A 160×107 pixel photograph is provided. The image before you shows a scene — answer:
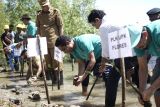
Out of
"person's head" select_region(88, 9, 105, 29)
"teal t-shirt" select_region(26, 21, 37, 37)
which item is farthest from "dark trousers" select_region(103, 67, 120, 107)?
"teal t-shirt" select_region(26, 21, 37, 37)

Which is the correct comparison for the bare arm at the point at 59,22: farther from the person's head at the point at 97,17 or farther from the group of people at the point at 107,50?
the person's head at the point at 97,17

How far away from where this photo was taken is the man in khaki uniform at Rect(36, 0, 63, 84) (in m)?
11.1

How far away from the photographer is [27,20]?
12.4 metres

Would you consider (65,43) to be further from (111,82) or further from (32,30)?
(32,30)

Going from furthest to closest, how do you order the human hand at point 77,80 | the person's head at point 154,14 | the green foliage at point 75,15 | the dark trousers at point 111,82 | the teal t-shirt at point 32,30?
1. the green foliage at point 75,15
2. the teal t-shirt at point 32,30
3. the person's head at point 154,14
4. the human hand at point 77,80
5. the dark trousers at point 111,82

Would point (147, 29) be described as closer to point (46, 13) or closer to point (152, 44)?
point (152, 44)

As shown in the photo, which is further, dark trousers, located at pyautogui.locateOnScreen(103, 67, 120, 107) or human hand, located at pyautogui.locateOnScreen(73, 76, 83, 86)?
human hand, located at pyautogui.locateOnScreen(73, 76, 83, 86)

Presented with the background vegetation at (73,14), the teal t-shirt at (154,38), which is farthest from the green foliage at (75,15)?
the teal t-shirt at (154,38)

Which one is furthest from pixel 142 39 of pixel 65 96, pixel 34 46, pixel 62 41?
pixel 65 96

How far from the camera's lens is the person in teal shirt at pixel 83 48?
742 cm

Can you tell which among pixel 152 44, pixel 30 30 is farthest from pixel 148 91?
pixel 30 30

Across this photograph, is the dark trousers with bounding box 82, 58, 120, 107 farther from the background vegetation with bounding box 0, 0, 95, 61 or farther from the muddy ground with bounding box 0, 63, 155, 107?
the background vegetation with bounding box 0, 0, 95, 61

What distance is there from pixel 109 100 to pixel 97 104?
0.91 metres

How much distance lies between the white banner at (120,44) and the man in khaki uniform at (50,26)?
520cm
